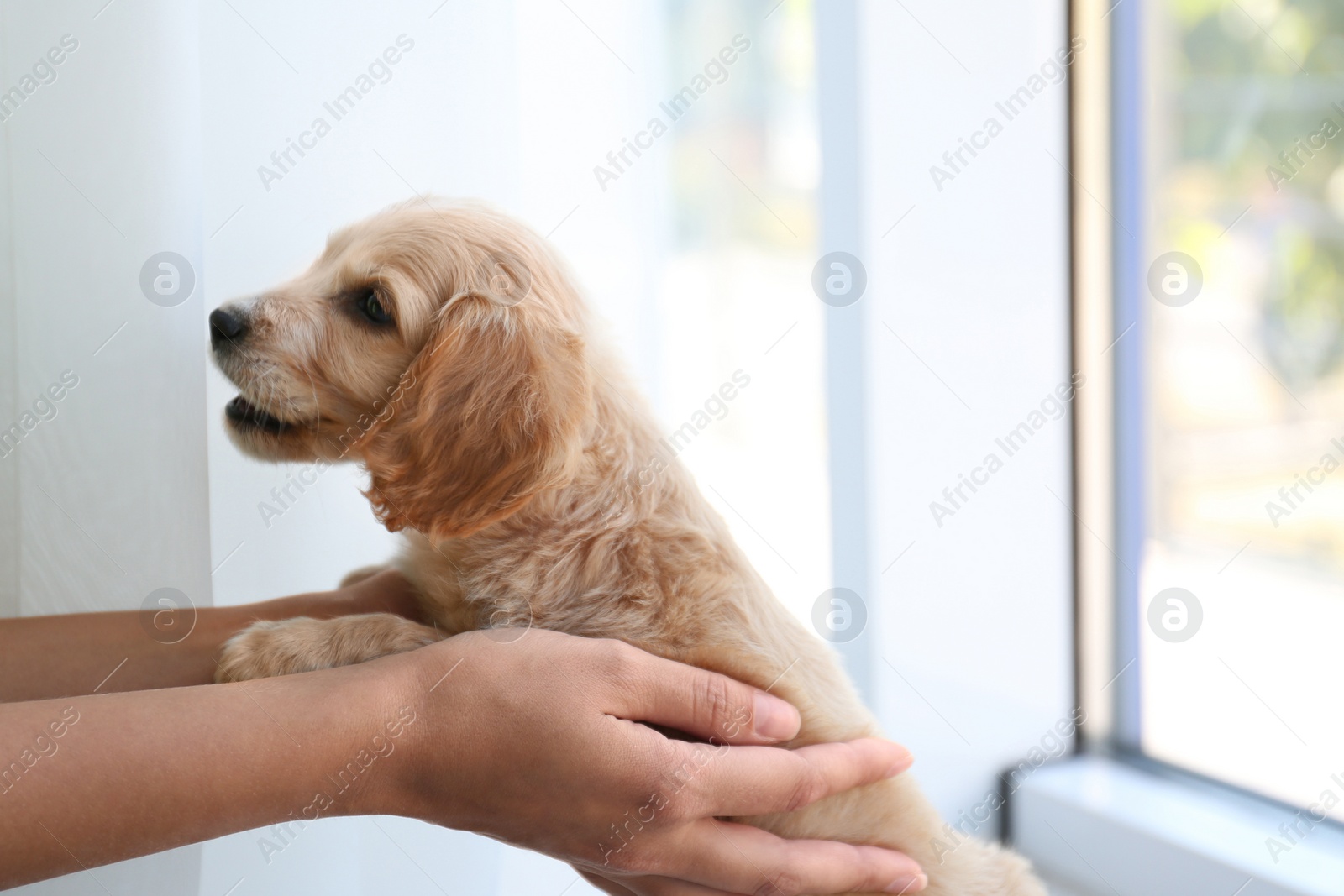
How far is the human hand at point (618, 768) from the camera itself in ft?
2.70

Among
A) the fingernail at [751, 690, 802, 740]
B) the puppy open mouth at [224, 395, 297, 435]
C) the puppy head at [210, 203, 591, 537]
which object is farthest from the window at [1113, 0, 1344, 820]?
the puppy open mouth at [224, 395, 297, 435]

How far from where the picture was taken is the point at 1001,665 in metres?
1.76

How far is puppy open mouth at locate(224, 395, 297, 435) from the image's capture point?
3.18 ft

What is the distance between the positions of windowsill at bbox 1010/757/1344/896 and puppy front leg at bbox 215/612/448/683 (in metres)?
1.23

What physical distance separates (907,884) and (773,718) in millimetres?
222

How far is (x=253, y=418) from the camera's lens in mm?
982

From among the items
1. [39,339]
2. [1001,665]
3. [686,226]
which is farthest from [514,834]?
[686,226]
